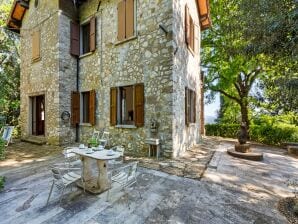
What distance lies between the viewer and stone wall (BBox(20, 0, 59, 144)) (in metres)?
8.49

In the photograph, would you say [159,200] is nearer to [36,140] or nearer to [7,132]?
[36,140]

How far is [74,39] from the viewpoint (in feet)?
28.9

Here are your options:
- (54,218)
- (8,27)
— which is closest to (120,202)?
(54,218)

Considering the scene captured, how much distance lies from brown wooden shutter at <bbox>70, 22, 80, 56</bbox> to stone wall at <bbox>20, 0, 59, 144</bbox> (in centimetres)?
64

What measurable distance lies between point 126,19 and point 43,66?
517 cm

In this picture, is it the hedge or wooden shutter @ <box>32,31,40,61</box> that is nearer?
wooden shutter @ <box>32,31,40,61</box>

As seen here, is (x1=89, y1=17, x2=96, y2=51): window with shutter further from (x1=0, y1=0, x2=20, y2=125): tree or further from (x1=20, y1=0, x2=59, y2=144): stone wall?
(x1=0, y1=0, x2=20, y2=125): tree

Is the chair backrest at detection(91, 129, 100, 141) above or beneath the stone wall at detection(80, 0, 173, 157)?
beneath

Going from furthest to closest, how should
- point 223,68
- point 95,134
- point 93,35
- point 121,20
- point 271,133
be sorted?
point 223,68
point 271,133
point 93,35
point 95,134
point 121,20

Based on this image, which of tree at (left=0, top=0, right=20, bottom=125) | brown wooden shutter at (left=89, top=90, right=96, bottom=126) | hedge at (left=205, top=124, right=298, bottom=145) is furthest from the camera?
tree at (left=0, top=0, right=20, bottom=125)

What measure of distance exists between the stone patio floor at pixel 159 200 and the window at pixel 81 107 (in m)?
3.89

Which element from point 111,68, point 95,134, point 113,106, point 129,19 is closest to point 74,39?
point 111,68

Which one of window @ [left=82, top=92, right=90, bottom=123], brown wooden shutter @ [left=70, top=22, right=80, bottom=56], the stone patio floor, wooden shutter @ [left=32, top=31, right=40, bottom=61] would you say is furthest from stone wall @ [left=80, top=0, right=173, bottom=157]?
wooden shutter @ [left=32, top=31, right=40, bottom=61]

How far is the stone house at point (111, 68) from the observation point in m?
6.20
